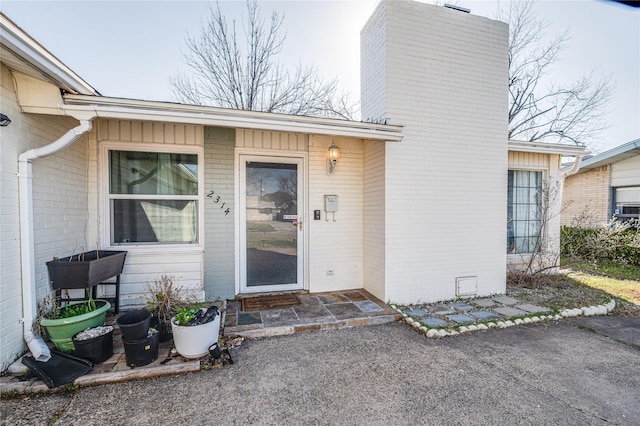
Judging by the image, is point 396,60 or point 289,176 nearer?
point 396,60

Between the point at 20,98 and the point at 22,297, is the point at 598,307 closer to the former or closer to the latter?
the point at 22,297

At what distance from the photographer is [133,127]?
12.8 feet

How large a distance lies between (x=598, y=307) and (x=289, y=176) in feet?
16.1

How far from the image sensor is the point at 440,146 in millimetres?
4367

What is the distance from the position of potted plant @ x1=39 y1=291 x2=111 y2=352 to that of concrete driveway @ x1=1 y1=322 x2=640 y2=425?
1.86 feet

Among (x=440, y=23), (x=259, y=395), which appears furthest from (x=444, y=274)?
(x=440, y=23)

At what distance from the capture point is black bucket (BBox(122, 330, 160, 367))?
8.22 ft

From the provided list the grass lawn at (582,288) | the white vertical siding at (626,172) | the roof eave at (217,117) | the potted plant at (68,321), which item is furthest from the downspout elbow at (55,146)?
the white vertical siding at (626,172)

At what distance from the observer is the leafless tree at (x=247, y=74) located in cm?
883

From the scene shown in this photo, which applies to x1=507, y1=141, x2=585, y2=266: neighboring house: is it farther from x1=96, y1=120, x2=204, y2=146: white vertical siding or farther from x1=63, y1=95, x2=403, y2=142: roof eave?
x1=96, y1=120, x2=204, y2=146: white vertical siding

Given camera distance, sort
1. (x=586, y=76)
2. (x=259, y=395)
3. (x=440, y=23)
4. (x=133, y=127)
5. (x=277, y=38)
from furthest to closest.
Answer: (x=586, y=76), (x=277, y=38), (x=440, y=23), (x=133, y=127), (x=259, y=395)

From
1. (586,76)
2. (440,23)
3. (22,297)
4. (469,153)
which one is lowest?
(22,297)

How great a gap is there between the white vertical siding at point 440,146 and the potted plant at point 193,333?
2.44 metres

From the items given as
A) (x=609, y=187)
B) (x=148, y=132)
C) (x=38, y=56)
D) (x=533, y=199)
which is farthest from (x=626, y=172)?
(x=38, y=56)
